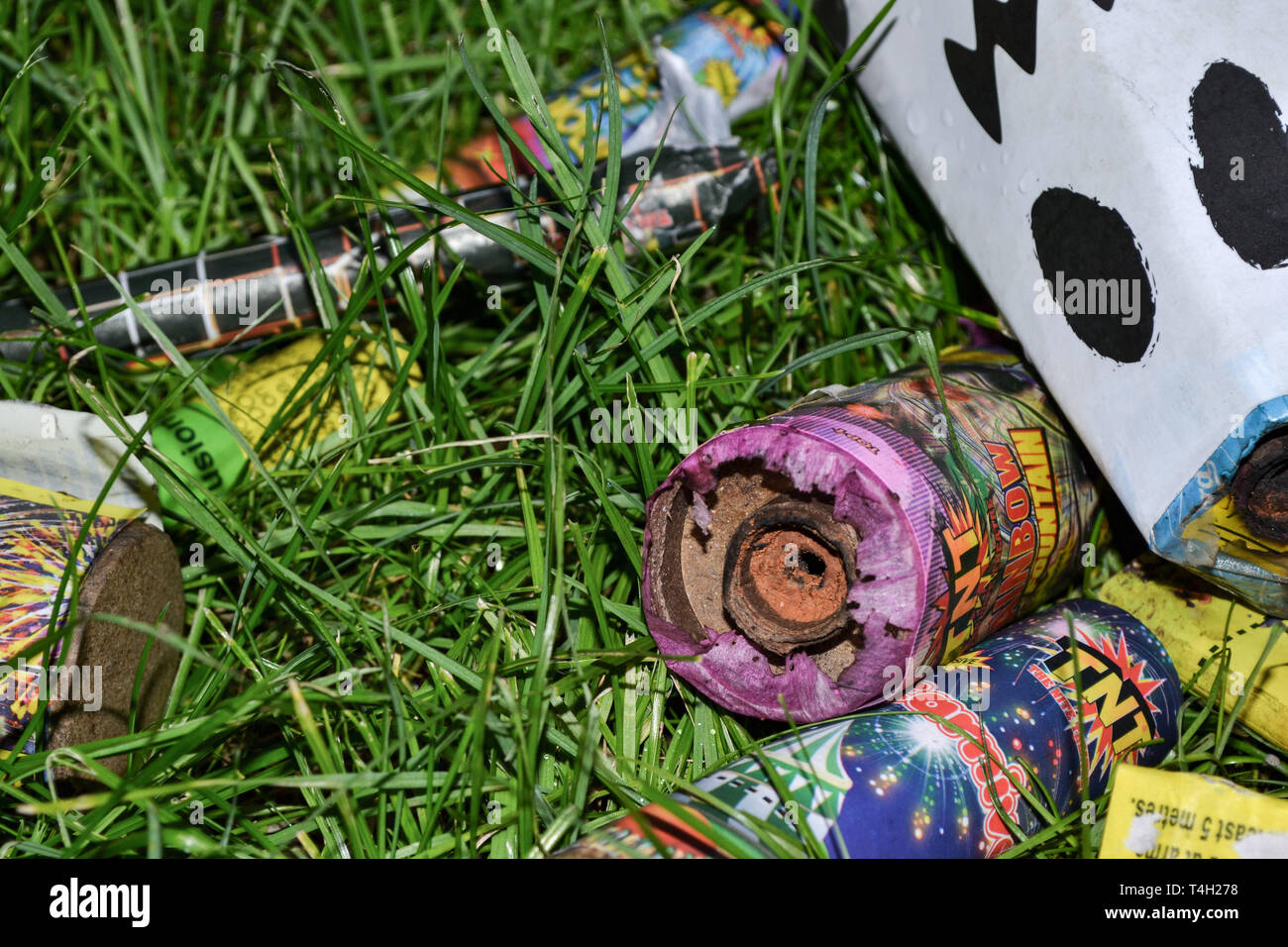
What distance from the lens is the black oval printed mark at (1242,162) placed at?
1.10m

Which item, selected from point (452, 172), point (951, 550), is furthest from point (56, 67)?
point (951, 550)

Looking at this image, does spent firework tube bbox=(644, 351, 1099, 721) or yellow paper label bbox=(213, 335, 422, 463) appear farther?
yellow paper label bbox=(213, 335, 422, 463)

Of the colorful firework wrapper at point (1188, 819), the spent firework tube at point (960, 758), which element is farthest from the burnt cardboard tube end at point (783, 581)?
the colorful firework wrapper at point (1188, 819)

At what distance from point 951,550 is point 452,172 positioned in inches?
48.9

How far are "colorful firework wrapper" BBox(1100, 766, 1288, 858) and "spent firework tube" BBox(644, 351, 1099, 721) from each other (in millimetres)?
233

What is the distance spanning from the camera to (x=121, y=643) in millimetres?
1231

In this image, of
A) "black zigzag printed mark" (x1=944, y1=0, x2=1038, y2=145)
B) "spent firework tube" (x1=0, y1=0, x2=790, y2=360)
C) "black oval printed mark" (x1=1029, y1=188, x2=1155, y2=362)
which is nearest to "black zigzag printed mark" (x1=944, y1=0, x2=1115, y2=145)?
"black zigzag printed mark" (x1=944, y1=0, x2=1038, y2=145)

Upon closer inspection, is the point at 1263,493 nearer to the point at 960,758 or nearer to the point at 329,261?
the point at 960,758

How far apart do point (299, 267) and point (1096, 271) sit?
1188 millimetres

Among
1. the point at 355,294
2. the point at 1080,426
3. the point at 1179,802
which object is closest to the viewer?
the point at 1179,802

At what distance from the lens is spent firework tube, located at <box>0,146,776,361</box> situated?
1604 mm

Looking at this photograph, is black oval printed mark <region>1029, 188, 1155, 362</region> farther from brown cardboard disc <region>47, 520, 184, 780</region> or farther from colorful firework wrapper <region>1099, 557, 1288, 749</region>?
brown cardboard disc <region>47, 520, 184, 780</region>

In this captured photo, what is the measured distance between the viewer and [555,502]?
1128mm
